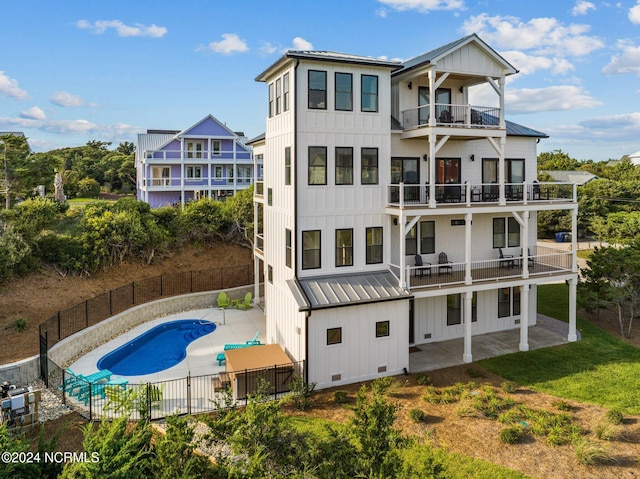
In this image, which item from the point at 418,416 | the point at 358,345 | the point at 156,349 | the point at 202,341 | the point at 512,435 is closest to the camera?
the point at 512,435

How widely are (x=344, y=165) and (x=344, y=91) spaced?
8.48 feet

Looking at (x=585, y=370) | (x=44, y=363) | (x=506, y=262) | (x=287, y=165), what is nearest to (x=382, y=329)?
(x=287, y=165)

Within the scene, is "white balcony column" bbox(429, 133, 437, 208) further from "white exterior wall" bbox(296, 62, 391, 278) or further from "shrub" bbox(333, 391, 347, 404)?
"shrub" bbox(333, 391, 347, 404)

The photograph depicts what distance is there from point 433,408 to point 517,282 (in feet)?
24.1

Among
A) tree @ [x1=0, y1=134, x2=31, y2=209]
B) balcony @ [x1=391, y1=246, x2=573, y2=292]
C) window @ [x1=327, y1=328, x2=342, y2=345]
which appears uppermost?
tree @ [x1=0, y1=134, x2=31, y2=209]

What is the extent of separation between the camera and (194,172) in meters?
45.2

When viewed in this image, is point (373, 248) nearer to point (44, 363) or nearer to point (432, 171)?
point (432, 171)

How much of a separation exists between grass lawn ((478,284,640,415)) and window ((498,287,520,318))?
2.65m

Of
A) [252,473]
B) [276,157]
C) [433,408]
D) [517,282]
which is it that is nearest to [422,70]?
[276,157]

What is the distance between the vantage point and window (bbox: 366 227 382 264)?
16.9 m

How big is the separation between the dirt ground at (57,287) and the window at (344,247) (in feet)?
36.2

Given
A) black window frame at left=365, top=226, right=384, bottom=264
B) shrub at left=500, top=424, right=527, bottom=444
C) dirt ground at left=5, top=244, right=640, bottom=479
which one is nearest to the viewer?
dirt ground at left=5, top=244, right=640, bottom=479

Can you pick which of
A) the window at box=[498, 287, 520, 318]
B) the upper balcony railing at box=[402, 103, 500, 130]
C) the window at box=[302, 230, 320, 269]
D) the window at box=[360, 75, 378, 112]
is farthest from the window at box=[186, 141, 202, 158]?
the window at box=[498, 287, 520, 318]

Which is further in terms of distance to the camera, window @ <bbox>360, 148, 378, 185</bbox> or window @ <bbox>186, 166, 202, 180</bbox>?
window @ <bbox>186, 166, 202, 180</bbox>
